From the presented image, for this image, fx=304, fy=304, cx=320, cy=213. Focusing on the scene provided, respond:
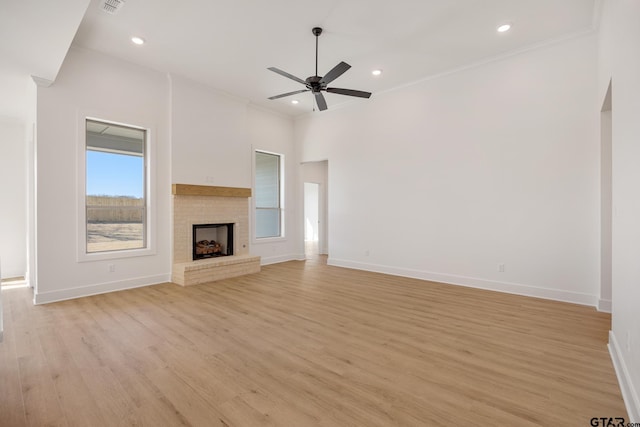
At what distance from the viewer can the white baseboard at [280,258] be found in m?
6.98

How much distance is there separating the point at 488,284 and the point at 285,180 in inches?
191

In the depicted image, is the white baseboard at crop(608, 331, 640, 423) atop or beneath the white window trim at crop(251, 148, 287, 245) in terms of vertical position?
beneath

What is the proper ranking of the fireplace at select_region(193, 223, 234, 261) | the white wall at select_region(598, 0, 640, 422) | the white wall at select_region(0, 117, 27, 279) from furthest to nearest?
the fireplace at select_region(193, 223, 234, 261) < the white wall at select_region(0, 117, 27, 279) < the white wall at select_region(598, 0, 640, 422)

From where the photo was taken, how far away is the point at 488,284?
475cm

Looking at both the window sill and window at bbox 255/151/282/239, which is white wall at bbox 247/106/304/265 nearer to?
window at bbox 255/151/282/239

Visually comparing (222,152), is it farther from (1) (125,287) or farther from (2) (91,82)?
(1) (125,287)

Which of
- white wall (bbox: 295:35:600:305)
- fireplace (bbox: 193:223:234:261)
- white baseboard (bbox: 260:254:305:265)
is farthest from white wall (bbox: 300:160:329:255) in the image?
fireplace (bbox: 193:223:234:261)

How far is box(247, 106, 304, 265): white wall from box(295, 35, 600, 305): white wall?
143 cm

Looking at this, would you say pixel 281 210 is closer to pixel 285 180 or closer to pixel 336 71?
pixel 285 180

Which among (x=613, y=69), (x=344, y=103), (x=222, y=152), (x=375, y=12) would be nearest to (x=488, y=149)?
(x=613, y=69)

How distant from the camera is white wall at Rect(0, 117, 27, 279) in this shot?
5.73 metres

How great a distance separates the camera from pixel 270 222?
7.37 metres

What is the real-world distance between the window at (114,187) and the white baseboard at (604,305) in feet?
21.7

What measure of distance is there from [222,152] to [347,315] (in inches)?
162
